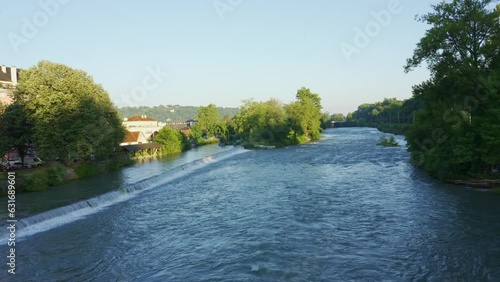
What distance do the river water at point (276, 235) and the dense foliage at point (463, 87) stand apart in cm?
315

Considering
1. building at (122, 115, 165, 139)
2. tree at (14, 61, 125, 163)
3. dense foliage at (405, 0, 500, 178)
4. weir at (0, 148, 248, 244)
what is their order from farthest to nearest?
building at (122, 115, 165, 139) → tree at (14, 61, 125, 163) → dense foliage at (405, 0, 500, 178) → weir at (0, 148, 248, 244)

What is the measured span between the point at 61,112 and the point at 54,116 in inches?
37.9

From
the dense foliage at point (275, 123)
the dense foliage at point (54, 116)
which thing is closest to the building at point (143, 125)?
the dense foliage at point (275, 123)

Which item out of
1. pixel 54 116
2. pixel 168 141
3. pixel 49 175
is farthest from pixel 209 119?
pixel 49 175

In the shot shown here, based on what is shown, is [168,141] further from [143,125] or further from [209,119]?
[209,119]

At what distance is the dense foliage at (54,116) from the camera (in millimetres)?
42625

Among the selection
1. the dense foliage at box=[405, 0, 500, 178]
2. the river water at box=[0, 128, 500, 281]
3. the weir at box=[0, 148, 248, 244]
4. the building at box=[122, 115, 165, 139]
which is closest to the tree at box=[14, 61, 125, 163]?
the weir at box=[0, 148, 248, 244]

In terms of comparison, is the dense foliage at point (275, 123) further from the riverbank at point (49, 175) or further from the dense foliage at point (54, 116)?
the dense foliage at point (54, 116)

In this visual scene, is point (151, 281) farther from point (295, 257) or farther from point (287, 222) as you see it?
point (287, 222)

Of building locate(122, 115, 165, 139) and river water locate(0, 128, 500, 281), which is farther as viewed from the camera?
building locate(122, 115, 165, 139)

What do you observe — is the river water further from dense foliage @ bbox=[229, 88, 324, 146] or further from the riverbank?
dense foliage @ bbox=[229, 88, 324, 146]

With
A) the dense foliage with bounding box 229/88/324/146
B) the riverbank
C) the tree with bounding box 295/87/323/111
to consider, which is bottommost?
the riverbank

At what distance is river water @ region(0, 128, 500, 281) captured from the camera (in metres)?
14.6

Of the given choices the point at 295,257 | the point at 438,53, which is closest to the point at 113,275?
the point at 295,257
